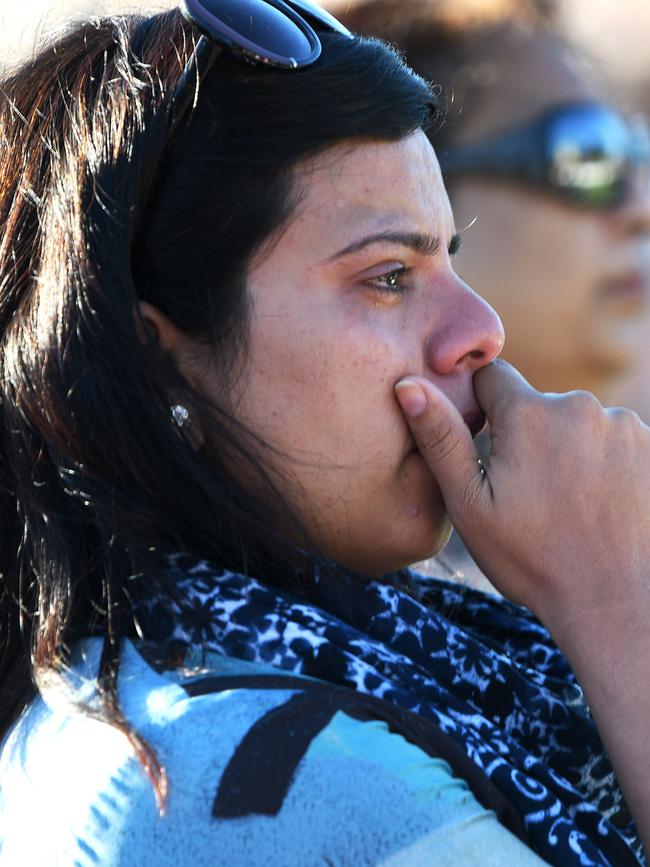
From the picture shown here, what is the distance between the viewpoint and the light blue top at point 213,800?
1.47 metres

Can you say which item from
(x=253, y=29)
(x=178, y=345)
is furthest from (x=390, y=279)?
(x=253, y=29)

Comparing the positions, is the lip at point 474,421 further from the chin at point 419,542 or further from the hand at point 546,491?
the chin at point 419,542

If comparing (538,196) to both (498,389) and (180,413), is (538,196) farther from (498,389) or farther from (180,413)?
(180,413)

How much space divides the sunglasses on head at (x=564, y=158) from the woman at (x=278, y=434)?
6.42 ft

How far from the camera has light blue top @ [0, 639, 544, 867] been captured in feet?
4.83

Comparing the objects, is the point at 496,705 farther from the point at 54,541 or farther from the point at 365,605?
the point at 54,541

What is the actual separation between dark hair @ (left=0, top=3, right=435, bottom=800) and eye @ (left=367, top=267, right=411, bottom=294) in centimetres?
20

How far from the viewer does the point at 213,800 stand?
1493 millimetres

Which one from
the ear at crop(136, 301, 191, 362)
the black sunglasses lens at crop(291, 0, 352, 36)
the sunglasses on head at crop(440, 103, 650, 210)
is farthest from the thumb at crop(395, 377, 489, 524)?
the sunglasses on head at crop(440, 103, 650, 210)

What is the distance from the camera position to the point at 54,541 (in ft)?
6.32

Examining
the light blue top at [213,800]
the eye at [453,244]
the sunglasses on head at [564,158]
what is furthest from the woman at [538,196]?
the light blue top at [213,800]

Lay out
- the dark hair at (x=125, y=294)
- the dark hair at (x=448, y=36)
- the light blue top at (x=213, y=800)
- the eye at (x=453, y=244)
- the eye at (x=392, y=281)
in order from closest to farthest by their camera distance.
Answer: the light blue top at (x=213, y=800)
the dark hair at (x=125, y=294)
the eye at (x=392, y=281)
the eye at (x=453, y=244)
the dark hair at (x=448, y=36)

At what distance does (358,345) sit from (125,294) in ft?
1.31

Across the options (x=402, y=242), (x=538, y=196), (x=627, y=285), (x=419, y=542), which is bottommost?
(x=627, y=285)
